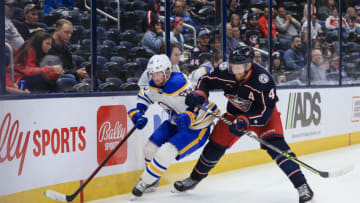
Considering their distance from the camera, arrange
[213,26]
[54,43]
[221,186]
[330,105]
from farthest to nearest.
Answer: [330,105] < [213,26] < [221,186] < [54,43]

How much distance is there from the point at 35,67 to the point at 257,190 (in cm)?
203

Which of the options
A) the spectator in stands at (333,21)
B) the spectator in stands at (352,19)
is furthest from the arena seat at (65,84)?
the spectator in stands at (352,19)

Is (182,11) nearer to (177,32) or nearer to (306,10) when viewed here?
(177,32)

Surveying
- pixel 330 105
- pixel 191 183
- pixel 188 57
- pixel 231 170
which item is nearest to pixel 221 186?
pixel 191 183

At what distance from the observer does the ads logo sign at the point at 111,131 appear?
3.87m

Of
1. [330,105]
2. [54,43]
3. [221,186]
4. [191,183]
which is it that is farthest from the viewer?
[330,105]

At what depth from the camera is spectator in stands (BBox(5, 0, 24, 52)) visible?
3260 mm

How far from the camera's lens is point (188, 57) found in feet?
16.2

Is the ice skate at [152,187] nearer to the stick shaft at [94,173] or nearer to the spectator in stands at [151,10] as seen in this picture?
the stick shaft at [94,173]

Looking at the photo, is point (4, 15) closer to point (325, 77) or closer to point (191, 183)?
point (191, 183)

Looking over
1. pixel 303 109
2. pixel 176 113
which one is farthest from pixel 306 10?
pixel 176 113

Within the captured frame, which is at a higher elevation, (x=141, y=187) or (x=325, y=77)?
(x=325, y=77)

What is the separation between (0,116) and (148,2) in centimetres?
183

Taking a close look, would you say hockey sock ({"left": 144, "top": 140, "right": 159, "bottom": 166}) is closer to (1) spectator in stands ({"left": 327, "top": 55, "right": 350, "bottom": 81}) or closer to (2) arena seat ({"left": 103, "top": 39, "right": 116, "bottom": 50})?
(2) arena seat ({"left": 103, "top": 39, "right": 116, "bottom": 50})
